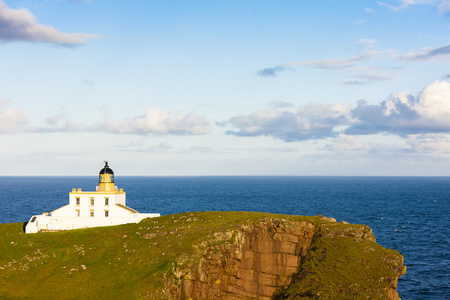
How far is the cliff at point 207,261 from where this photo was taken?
39.7m

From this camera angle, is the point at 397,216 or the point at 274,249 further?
the point at 397,216

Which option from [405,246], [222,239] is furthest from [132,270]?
[405,246]

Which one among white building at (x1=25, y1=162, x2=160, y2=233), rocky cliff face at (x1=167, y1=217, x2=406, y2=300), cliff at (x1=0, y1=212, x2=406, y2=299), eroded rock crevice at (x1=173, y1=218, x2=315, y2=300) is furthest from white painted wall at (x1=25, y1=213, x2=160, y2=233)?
eroded rock crevice at (x1=173, y1=218, x2=315, y2=300)

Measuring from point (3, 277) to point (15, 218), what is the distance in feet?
230

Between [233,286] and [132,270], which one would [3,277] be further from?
[233,286]

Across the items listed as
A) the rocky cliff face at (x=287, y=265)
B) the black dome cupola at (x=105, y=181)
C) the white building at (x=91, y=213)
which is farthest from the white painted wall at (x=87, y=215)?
the rocky cliff face at (x=287, y=265)

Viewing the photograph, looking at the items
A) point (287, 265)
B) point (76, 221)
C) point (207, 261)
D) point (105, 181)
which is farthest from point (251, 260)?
point (105, 181)

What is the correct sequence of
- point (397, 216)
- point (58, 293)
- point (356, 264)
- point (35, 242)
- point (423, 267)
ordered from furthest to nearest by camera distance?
1. point (397, 216)
2. point (423, 267)
3. point (35, 242)
4. point (356, 264)
5. point (58, 293)

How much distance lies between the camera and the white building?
183 feet

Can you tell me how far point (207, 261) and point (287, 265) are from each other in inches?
329

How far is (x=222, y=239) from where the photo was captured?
44.8m

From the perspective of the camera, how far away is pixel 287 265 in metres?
45.6

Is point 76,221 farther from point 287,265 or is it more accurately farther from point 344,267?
point 344,267

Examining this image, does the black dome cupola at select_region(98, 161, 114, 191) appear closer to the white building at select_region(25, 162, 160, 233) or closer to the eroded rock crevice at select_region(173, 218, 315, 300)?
the white building at select_region(25, 162, 160, 233)
